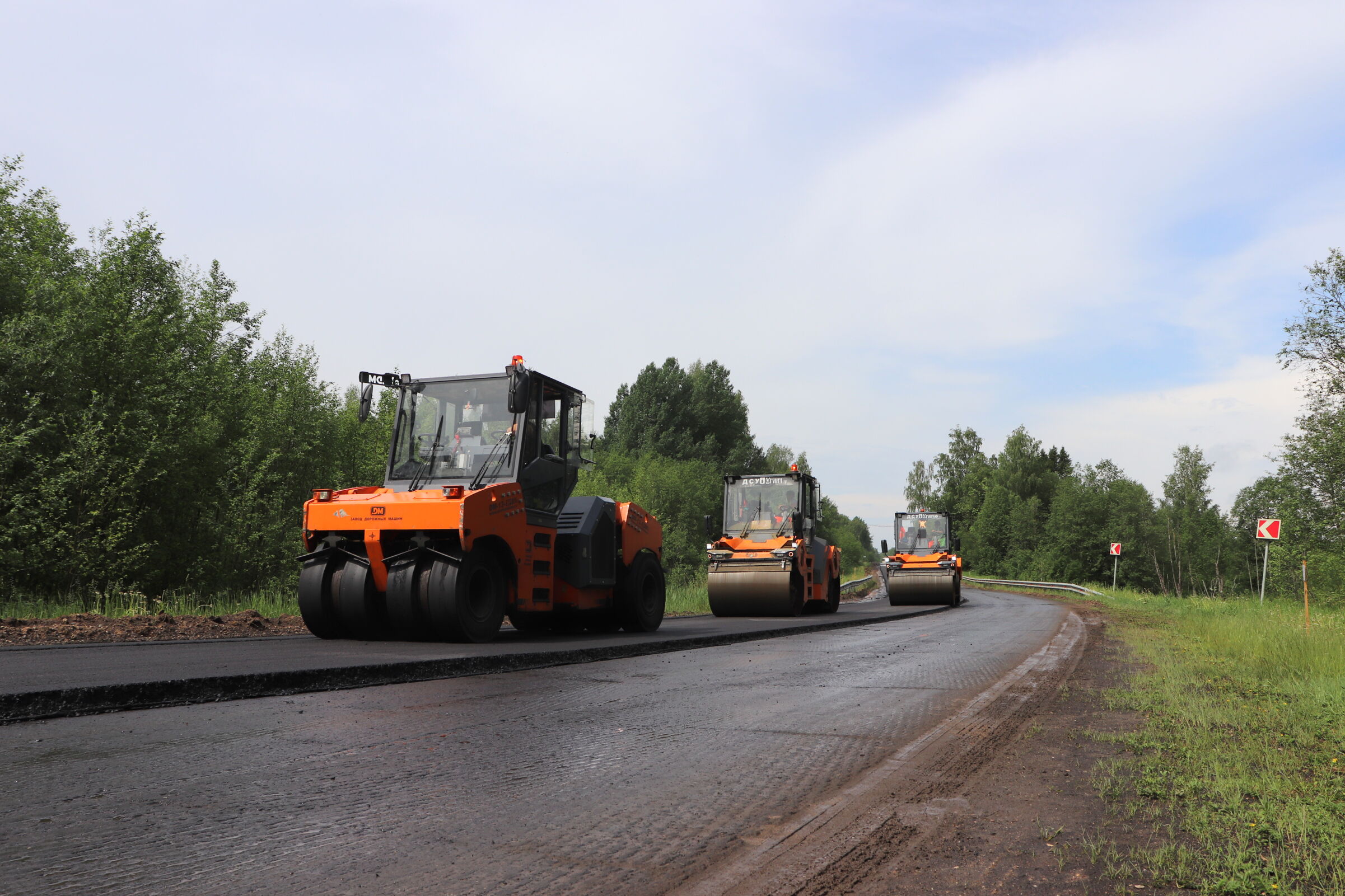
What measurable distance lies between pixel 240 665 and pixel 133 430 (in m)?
16.7

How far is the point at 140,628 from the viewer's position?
9711mm

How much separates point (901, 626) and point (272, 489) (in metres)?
20.7

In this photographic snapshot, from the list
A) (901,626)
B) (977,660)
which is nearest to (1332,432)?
(901,626)

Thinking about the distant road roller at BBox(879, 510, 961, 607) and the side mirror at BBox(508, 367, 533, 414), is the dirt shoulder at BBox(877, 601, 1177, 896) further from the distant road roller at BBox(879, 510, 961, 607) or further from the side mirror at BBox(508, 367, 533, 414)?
the distant road roller at BBox(879, 510, 961, 607)

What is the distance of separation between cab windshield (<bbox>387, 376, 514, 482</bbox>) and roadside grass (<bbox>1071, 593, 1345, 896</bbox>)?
6665mm

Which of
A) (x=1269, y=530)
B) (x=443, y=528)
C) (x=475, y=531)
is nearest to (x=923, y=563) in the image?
(x=1269, y=530)

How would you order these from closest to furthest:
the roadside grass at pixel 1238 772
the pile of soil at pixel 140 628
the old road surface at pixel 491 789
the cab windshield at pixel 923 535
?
1. the old road surface at pixel 491 789
2. the roadside grass at pixel 1238 772
3. the pile of soil at pixel 140 628
4. the cab windshield at pixel 923 535

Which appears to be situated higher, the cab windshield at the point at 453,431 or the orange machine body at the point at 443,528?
the cab windshield at the point at 453,431

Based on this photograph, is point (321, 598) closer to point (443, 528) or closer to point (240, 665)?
point (443, 528)

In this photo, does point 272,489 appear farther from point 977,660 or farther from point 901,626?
point 977,660

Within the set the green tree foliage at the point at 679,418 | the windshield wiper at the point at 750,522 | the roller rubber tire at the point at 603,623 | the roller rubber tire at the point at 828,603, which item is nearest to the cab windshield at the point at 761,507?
the windshield wiper at the point at 750,522

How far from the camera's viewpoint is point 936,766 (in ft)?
14.3

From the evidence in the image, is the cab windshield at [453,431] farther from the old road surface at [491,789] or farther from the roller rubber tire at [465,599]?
the old road surface at [491,789]

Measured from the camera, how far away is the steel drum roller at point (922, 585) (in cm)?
2752
